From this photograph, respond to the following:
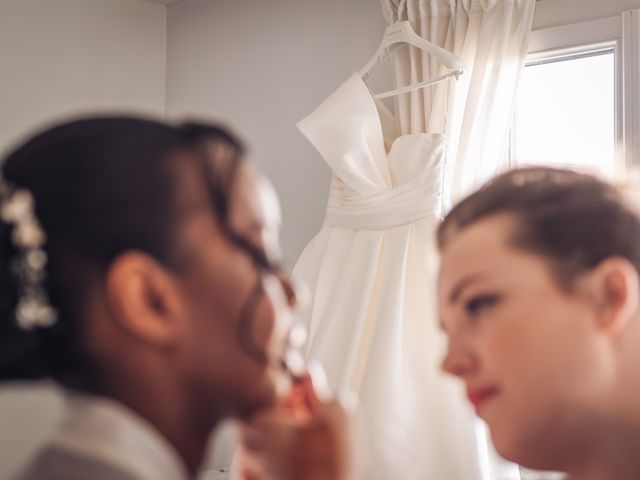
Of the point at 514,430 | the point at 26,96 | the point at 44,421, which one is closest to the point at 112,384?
the point at 514,430

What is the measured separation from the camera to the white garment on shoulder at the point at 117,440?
1.53 feet

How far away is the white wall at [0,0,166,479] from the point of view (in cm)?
247

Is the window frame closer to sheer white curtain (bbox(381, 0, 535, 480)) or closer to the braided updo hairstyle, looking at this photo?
sheer white curtain (bbox(381, 0, 535, 480))

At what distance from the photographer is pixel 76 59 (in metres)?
2.88

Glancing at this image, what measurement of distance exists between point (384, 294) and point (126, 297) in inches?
59.0

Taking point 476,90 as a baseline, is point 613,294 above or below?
below

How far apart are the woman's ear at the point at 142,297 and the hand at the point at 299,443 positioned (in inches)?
3.7

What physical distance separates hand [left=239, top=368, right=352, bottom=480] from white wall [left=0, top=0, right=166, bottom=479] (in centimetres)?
201

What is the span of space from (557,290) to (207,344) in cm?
36

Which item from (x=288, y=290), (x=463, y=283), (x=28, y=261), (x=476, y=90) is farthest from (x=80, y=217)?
(x=476, y=90)

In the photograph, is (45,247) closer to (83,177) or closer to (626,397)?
(83,177)

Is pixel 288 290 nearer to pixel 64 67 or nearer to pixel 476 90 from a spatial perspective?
pixel 476 90

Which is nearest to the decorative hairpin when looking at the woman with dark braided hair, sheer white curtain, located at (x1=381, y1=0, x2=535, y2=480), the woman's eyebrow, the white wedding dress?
the woman with dark braided hair

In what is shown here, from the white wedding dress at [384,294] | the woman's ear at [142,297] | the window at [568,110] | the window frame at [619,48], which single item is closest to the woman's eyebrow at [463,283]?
the woman's ear at [142,297]
